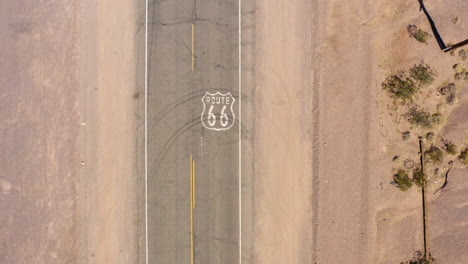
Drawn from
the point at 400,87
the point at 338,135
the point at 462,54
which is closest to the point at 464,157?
the point at 400,87

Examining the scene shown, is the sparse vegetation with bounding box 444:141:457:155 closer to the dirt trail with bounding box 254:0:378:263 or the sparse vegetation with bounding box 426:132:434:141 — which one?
the sparse vegetation with bounding box 426:132:434:141

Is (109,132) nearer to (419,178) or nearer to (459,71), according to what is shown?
(419,178)

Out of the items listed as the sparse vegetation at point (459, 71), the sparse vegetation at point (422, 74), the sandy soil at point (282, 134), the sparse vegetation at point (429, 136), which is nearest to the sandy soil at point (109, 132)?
the sandy soil at point (282, 134)

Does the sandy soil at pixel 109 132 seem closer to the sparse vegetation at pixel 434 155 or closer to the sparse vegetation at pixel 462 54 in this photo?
the sparse vegetation at pixel 434 155

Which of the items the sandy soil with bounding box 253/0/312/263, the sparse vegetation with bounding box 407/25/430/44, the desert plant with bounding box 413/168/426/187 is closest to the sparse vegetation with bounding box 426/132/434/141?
the desert plant with bounding box 413/168/426/187

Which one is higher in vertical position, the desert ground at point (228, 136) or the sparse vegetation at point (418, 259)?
the desert ground at point (228, 136)

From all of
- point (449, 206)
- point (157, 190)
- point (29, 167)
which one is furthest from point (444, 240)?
point (29, 167)
